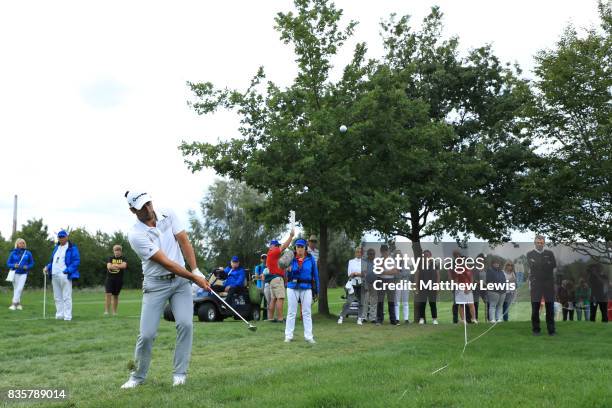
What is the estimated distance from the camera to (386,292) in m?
16.5

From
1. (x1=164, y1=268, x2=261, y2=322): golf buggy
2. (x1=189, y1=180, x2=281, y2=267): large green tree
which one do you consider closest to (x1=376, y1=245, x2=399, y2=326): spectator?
(x1=164, y1=268, x2=261, y2=322): golf buggy

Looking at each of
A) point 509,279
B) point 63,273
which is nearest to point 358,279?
point 509,279

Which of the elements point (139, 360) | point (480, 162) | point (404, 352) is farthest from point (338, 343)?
point (480, 162)

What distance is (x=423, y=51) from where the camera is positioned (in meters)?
29.0

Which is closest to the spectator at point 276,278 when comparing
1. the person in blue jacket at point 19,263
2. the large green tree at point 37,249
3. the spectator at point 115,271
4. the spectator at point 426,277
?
the spectator at point 115,271

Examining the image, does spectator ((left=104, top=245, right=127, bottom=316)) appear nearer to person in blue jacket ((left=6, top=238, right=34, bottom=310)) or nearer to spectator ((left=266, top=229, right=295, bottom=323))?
person in blue jacket ((left=6, top=238, right=34, bottom=310))

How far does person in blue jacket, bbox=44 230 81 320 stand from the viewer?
16.9 meters

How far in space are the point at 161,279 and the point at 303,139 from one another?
12856 mm

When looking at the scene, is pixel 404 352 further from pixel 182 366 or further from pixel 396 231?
pixel 396 231

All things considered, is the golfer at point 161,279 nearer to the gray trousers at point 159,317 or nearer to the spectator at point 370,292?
the gray trousers at point 159,317

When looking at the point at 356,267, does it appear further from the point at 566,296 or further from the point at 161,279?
the point at 161,279

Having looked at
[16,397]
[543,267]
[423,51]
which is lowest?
[16,397]

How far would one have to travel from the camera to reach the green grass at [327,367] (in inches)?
252

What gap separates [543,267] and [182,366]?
30.0ft
